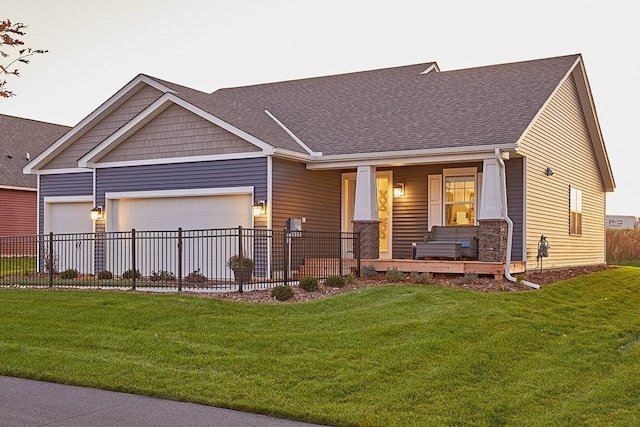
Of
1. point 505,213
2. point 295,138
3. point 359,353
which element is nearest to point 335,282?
point 505,213

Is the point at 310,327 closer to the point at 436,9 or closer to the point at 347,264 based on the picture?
the point at 347,264

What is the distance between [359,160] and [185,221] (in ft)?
16.4

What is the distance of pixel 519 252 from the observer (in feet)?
59.6

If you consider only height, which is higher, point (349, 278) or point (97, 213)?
point (97, 213)

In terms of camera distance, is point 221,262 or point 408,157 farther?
point 408,157

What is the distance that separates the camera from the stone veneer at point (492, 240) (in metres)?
16.8

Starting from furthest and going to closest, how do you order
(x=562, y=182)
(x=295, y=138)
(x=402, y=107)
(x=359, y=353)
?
1. (x=562, y=182)
2. (x=402, y=107)
3. (x=295, y=138)
4. (x=359, y=353)

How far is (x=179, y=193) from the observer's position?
19516 millimetres

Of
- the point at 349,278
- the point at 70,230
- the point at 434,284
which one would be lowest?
the point at 434,284

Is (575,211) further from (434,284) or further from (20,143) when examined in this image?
(20,143)

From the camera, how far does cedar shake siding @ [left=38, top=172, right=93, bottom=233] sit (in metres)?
22.5

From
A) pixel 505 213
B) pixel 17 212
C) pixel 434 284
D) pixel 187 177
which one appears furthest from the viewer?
pixel 17 212

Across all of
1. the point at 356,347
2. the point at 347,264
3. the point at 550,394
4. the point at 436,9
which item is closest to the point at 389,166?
the point at 347,264

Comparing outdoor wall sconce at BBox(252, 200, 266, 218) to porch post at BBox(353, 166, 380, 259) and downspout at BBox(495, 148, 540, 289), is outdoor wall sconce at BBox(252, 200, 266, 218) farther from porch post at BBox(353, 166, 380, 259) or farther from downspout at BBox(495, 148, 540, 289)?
downspout at BBox(495, 148, 540, 289)
